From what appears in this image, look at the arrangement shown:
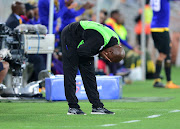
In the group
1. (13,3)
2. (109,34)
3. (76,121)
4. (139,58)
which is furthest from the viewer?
(139,58)

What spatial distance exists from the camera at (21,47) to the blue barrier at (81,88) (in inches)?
19.0

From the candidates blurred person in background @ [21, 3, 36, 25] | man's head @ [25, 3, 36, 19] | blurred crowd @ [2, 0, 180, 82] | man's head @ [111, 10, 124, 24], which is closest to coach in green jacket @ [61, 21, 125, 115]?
blurred crowd @ [2, 0, 180, 82]

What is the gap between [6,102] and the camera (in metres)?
9.82

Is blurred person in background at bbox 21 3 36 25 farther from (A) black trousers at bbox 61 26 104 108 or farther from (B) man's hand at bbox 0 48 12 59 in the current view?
(A) black trousers at bbox 61 26 104 108

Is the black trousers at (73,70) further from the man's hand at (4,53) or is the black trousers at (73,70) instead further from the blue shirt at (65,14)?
the blue shirt at (65,14)

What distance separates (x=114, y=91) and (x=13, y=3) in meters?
2.97

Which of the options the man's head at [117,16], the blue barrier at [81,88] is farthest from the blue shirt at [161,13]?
the blue barrier at [81,88]

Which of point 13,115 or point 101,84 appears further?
point 101,84

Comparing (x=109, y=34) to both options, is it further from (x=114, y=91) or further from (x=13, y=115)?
(x=114, y=91)

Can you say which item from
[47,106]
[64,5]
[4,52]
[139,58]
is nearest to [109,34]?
[47,106]

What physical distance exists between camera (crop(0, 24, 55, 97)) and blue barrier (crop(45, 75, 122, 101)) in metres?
0.48

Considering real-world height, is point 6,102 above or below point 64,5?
below

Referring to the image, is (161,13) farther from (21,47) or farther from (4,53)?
(4,53)

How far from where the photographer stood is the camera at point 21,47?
1019 centimetres
